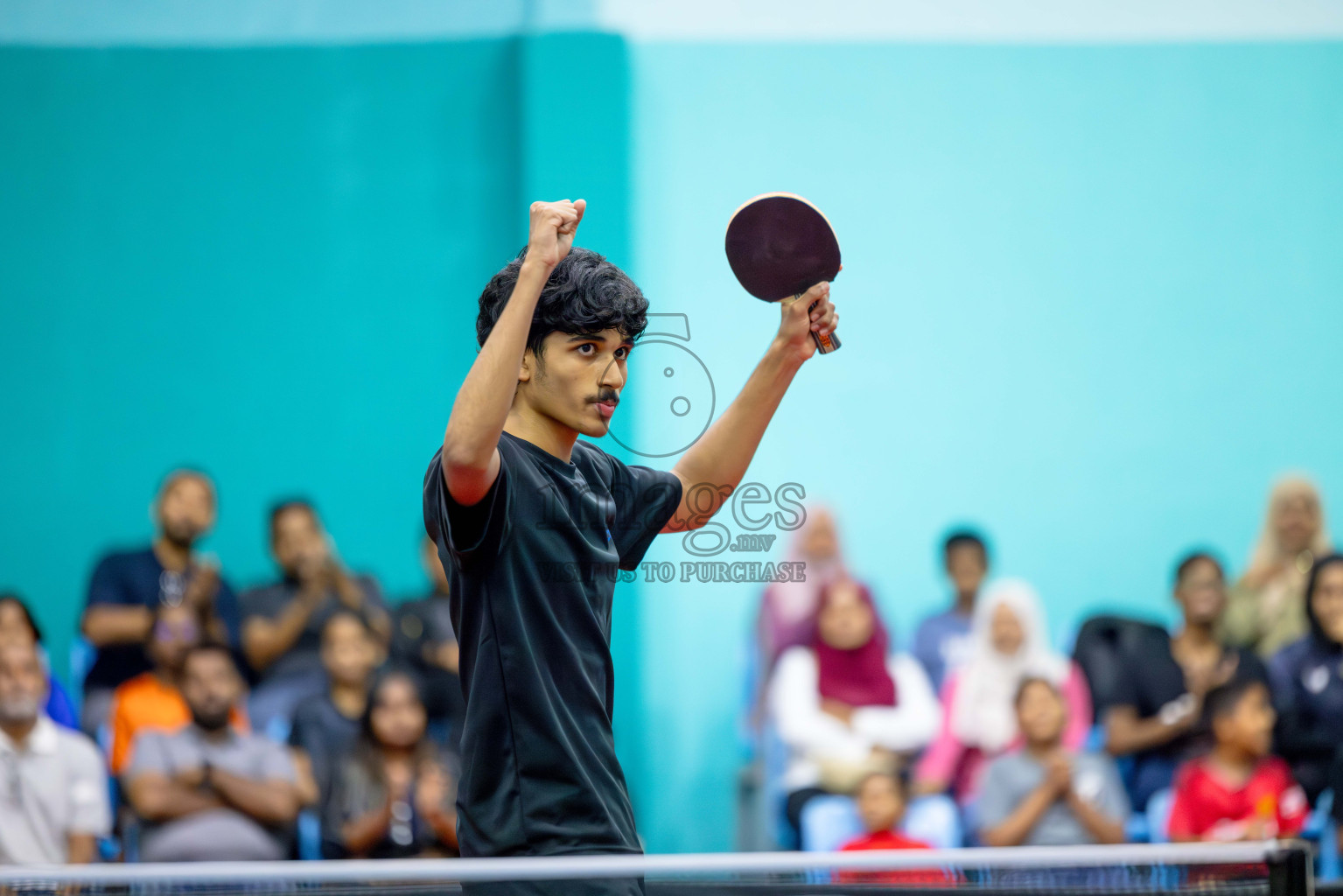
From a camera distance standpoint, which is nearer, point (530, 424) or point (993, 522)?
point (530, 424)

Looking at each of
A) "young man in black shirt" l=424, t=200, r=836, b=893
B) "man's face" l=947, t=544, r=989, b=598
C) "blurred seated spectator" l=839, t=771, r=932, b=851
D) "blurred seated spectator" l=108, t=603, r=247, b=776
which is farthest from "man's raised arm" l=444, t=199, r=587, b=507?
"man's face" l=947, t=544, r=989, b=598

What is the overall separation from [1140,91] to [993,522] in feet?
7.56

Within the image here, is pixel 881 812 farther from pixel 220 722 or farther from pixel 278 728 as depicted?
pixel 220 722

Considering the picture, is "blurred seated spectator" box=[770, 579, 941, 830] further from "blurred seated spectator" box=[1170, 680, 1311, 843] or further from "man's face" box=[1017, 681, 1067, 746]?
"blurred seated spectator" box=[1170, 680, 1311, 843]

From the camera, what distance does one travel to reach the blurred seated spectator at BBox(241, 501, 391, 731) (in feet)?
18.9

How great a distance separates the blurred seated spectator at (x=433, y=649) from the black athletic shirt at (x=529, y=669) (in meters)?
3.41

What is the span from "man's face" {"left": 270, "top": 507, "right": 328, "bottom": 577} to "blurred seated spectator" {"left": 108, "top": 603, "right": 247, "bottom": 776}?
0.49 meters

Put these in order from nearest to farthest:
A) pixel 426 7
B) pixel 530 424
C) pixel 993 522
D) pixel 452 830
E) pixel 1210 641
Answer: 1. pixel 530 424
2. pixel 452 830
3. pixel 1210 641
4. pixel 993 522
5. pixel 426 7

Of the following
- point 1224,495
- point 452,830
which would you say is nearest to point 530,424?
point 452,830

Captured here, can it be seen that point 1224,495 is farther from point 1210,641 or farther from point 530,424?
point 530,424

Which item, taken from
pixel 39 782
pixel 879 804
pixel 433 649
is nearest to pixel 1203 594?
pixel 879 804

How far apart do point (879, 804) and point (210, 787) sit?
2.52 meters

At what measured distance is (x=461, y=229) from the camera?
23.6ft

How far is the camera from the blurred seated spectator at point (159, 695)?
5.43m
